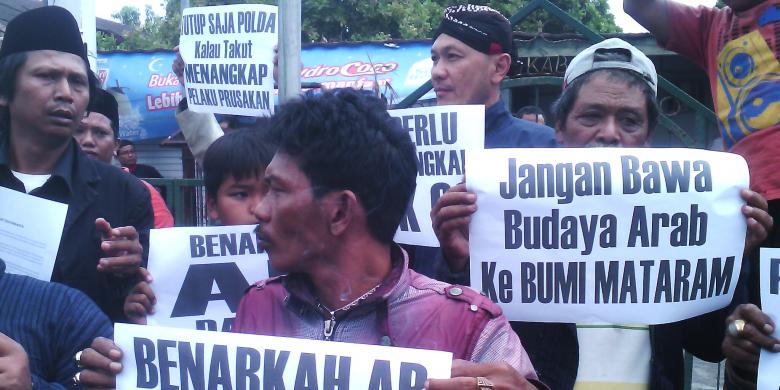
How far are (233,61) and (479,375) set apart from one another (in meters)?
3.75

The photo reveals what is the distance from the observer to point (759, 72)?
288cm

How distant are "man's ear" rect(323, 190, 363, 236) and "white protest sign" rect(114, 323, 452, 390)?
0.93 ft

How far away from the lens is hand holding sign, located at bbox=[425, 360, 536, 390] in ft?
5.78

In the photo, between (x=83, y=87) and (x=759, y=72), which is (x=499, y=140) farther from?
(x=83, y=87)

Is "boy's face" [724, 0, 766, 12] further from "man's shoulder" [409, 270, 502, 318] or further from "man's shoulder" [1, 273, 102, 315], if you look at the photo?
"man's shoulder" [1, 273, 102, 315]

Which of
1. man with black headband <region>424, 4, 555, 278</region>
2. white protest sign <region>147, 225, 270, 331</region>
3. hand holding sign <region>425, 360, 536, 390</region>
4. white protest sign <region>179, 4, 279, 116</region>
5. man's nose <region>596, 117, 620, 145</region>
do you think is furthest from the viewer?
white protest sign <region>179, 4, 279, 116</region>

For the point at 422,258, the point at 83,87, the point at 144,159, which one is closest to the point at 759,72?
the point at 422,258

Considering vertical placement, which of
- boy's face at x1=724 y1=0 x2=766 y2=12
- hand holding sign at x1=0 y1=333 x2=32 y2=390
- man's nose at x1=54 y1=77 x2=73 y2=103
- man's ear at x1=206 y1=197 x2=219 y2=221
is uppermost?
boy's face at x1=724 y1=0 x2=766 y2=12

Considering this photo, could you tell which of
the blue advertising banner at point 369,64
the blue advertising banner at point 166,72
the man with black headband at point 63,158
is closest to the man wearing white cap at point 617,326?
the man with black headband at point 63,158

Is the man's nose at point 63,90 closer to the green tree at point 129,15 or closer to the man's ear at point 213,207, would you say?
the man's ear at point 213,207

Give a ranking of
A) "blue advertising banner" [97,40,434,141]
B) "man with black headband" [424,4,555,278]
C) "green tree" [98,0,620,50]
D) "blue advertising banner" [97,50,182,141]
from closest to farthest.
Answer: "man with black headband" [424,4,555,278] < "blue advertising banner" [97,40,434,141] < "blue advertising banner" [97,50,182,141] < "green tree" [98,0,620,50]

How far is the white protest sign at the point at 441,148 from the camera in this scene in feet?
10.4

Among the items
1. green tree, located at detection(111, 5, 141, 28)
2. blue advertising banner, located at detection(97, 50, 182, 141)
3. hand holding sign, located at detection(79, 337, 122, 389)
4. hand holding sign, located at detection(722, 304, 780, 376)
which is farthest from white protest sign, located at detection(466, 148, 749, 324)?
green tree, located at detection(111, 5, 141, 28)

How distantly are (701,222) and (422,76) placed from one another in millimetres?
10318
